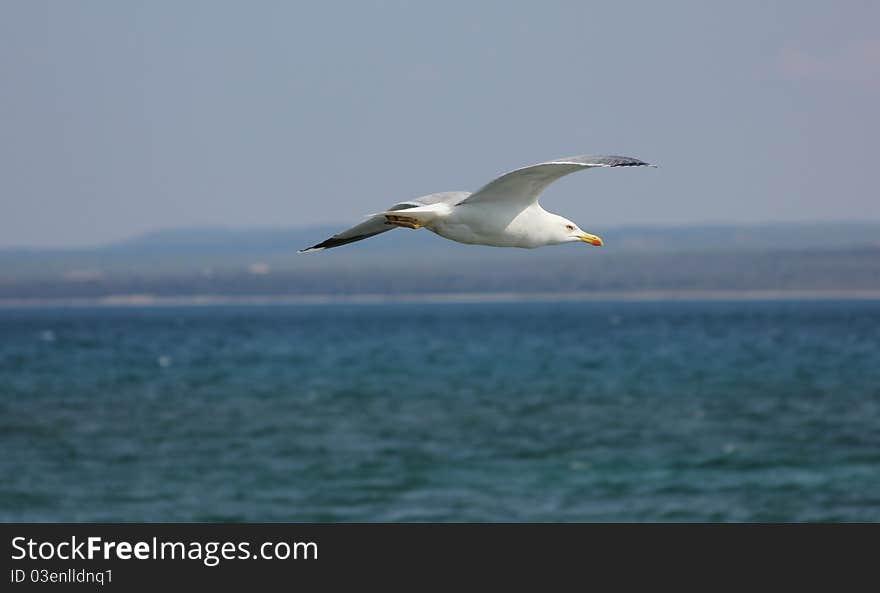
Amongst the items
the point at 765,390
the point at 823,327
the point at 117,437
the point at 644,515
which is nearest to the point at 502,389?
the point at 765,390

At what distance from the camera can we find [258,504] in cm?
4772

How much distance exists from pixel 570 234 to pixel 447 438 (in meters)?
48.0

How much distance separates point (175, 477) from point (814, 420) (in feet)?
99.2

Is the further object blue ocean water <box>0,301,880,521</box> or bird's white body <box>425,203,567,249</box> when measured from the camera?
blue ocean water <box>0,301,880,521</box>

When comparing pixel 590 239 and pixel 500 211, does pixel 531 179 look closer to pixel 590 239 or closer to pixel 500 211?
pixel 500 211

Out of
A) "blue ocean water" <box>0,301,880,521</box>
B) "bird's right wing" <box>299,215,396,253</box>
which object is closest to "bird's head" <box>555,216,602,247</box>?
"bird's right wing" <box>299,215,396,253</box>

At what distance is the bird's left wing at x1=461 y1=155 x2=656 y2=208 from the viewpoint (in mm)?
11914

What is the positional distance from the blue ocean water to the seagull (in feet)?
105

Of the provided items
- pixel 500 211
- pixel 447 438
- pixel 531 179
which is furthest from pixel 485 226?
pixel 447 438

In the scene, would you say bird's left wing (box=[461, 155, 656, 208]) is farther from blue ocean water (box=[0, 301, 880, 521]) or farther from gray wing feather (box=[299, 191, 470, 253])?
blue ocean water (box=[0, 301, 880, 521])

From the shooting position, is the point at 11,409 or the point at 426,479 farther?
the point at 11,409

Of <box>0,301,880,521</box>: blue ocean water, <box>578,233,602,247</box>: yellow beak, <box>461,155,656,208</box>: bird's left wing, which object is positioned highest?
<box>461,155,656,208</box>: bird's left wing

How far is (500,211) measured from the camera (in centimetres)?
1255
